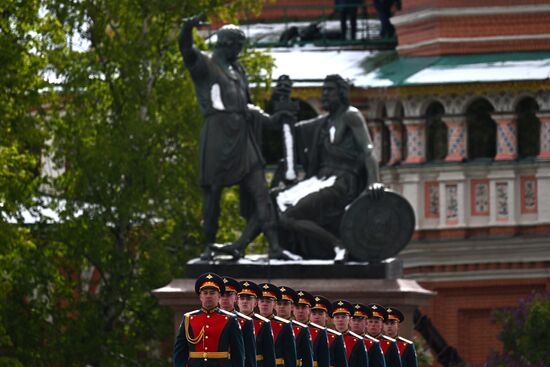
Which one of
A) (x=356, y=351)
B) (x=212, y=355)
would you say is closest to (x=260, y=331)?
(x=212, y=355)

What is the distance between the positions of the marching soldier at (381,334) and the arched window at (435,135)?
25.2 meters

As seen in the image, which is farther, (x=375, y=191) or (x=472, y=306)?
(x=472, y=306)

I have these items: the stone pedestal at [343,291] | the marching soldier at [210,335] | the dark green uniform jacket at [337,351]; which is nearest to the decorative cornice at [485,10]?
the stone pedestal at [343,291]

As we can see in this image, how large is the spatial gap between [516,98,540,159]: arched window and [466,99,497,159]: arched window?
0.48 m

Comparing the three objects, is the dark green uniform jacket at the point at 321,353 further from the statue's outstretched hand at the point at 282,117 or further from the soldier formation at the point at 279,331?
the statue's outstretched hand at the point at 282,117

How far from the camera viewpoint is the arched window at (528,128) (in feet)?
217

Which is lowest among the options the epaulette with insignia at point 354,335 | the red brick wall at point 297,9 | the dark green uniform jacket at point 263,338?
the red brick wall at point 297,9

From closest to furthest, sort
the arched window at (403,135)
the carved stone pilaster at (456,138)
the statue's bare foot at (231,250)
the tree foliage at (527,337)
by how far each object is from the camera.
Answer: the statue's bare foot at (231,250)
the tree foliage at (527,337)
the carved stone pilaster at (456,138)
the arched window at (403,135)

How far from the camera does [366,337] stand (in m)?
40.9

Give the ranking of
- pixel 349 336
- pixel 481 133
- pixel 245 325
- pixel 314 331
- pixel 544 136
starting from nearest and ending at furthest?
pixel 245 325 < pixel 314 331 < pixel 349 336 < pixel 544 136 < pixel 481 133

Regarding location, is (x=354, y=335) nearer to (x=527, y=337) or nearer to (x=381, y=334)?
(x=381, y=334)

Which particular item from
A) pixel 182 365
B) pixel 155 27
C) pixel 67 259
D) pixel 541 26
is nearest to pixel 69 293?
pixel 67 259

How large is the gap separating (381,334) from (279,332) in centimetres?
240

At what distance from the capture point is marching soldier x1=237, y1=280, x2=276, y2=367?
126 feet
